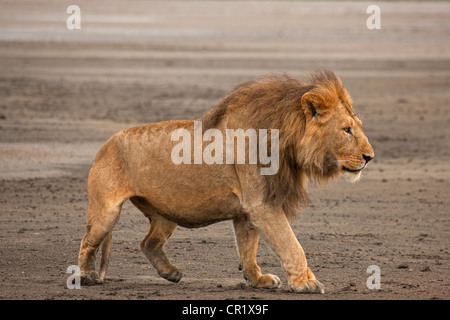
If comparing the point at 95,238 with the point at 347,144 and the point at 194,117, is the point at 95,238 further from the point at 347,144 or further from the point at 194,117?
the point at 194,117

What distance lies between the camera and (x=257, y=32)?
148 ft

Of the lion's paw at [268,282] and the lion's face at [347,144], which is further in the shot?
the lion's paw at [268,282]

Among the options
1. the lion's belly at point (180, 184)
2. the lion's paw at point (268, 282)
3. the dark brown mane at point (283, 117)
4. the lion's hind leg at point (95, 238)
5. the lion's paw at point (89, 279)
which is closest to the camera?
the dark brown mane at point (283, 117)

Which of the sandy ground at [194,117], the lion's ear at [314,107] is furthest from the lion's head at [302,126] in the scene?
the sandy ground at [194,117]

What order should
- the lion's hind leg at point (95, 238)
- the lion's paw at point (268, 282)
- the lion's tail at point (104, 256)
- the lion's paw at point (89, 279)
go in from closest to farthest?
1. the lion's hind leg at point (95, 238)
2. the lion's paw at point (268, 282)
3. the lion's paw at point (89, 279)
4. the lion's tail at point (104, 256)

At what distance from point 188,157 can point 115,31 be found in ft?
123

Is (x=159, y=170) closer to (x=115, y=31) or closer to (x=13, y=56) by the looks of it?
(x=13, y=56)

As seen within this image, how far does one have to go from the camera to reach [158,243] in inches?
309

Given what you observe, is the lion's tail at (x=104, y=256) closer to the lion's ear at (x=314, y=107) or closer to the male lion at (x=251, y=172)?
the male lion at (x=251, y=172)

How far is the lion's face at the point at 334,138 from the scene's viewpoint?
7.10 meters

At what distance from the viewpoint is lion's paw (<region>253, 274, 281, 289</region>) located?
7539 millimetres

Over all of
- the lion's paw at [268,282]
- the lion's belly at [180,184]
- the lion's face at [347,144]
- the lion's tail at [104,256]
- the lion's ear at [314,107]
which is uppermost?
the lion's ear at [314,107]

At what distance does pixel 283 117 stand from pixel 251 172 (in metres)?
0.49

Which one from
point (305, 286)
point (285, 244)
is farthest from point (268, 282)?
point (285, 244)
